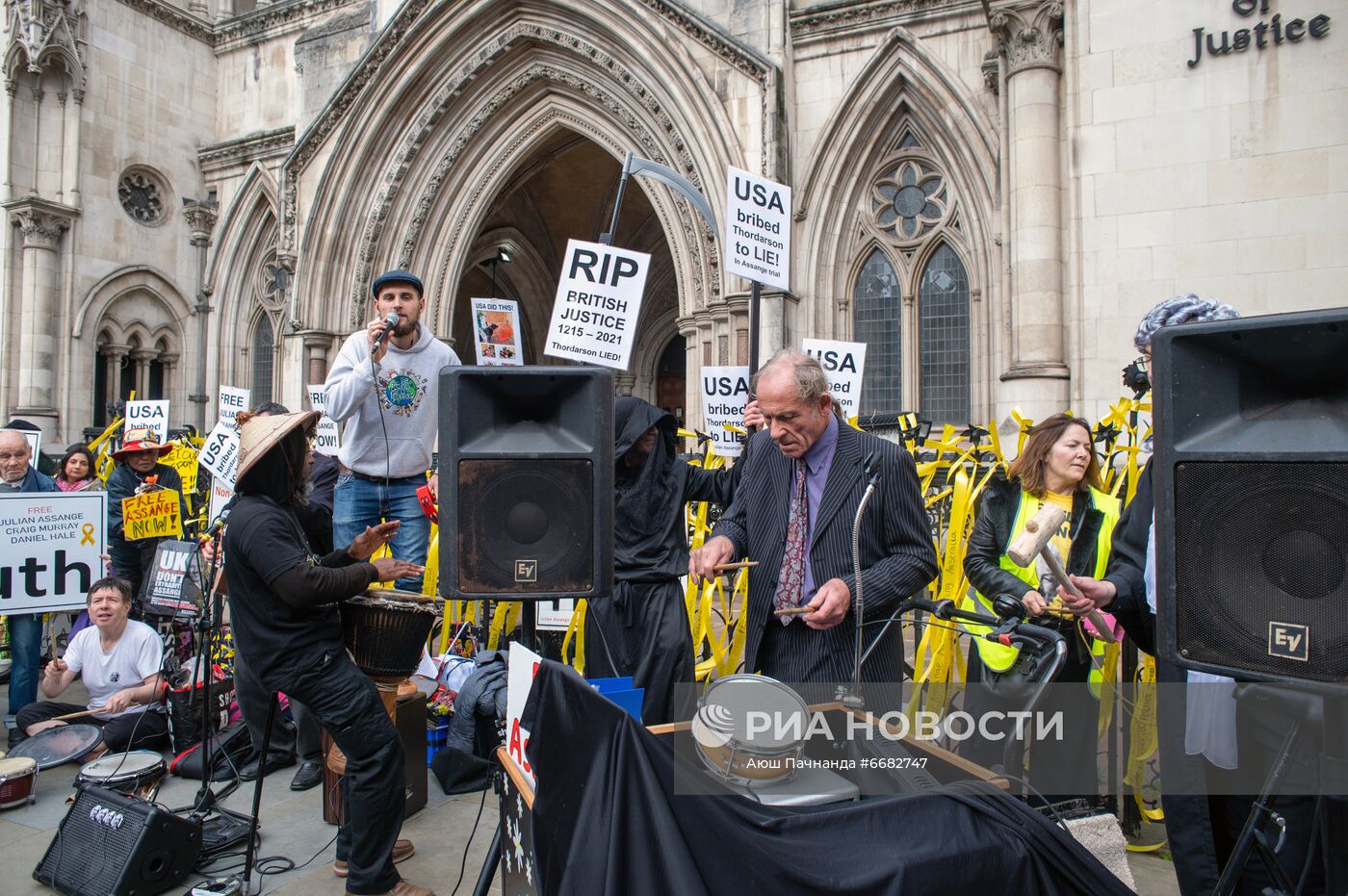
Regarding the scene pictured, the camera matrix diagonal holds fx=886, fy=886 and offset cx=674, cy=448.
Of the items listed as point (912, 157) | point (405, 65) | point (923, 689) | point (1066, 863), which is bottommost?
point (923, 689)

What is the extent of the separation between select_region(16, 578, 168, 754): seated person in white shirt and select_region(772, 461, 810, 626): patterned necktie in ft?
14.0

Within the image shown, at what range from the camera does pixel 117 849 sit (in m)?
3.59

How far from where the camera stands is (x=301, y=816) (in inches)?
175

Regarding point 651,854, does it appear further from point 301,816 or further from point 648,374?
point 648,374

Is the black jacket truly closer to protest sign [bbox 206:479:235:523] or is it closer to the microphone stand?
the microphone stand

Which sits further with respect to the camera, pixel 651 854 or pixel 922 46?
pixel 922 46

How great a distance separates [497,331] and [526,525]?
240 inches

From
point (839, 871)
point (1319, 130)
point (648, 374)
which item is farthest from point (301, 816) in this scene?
point (648, 374)

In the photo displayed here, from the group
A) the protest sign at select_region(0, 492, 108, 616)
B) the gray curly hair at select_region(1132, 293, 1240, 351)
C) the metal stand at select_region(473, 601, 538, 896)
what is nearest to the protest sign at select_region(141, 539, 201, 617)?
the protest sign at select_region(0, 492, 108, 616)

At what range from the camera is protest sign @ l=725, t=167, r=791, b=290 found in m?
7.30

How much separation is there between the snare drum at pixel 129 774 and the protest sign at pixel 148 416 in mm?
6173

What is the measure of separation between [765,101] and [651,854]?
1194 centimetres

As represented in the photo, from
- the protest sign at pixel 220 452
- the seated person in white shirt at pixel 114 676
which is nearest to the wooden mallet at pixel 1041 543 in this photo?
the seated person in white shirt at pixel 114 676

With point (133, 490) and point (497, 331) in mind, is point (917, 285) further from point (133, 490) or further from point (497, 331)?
point (133, 490)
